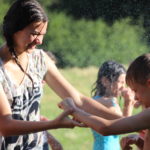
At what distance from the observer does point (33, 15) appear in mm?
4383

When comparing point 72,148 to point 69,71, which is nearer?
point 72,148

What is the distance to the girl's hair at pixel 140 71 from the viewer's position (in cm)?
401

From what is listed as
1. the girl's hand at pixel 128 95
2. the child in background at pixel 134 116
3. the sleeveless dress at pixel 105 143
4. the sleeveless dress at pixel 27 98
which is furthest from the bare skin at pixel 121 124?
the sleeveless dress at pixel 105 143

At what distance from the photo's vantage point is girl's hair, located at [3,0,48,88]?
14.3ft

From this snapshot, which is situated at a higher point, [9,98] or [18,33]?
[18,33]

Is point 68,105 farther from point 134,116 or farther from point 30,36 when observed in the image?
point 30,36

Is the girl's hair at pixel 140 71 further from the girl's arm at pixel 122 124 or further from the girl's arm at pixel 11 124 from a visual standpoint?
the girl's arm at pixel 11 124

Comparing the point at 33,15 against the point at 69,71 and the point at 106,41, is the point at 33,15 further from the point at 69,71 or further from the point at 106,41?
the point at 106,41

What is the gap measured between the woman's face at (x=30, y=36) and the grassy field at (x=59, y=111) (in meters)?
5.52

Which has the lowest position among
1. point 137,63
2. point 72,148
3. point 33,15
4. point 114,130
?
point 72,148

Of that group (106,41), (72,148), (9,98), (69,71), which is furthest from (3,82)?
(106,41)

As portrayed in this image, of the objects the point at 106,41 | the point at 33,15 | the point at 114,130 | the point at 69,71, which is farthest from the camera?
the point at 106,41

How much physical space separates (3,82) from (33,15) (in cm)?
42

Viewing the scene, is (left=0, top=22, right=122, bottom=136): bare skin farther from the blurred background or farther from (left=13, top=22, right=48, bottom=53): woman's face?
the blurred background
